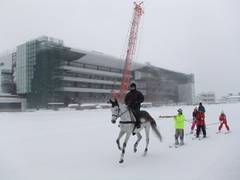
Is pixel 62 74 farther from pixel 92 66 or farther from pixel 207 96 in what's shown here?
pixel 207 96

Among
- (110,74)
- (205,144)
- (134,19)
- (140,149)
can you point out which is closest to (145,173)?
(140,149)

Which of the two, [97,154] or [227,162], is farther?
[97,154]

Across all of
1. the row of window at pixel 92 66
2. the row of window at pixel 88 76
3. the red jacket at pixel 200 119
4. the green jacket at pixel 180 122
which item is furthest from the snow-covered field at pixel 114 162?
the row of window at pixel 92 66

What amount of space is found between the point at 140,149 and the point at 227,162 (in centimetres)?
Result: 367

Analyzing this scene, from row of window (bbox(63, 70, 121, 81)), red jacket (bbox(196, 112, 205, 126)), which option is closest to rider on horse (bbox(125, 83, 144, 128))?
red jacket (bbox(196, 112, 205, 126))

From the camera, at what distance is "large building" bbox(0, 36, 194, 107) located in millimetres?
77750

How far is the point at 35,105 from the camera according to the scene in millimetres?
75250

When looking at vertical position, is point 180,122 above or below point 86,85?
below

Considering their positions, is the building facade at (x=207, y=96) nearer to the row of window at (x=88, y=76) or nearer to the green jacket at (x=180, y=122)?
the row of window at (x=88, y=76)

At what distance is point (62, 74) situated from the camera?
3172 inches

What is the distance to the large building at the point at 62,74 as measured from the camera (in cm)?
7775

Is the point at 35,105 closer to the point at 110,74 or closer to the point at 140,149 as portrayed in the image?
the point at 110,74

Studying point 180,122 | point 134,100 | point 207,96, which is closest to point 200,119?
→ point 180,122

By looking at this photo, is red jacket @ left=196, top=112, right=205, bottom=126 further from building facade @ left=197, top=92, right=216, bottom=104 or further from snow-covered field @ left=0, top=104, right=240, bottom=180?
building facade @ left=197, top=92, right=216, bottom=104
